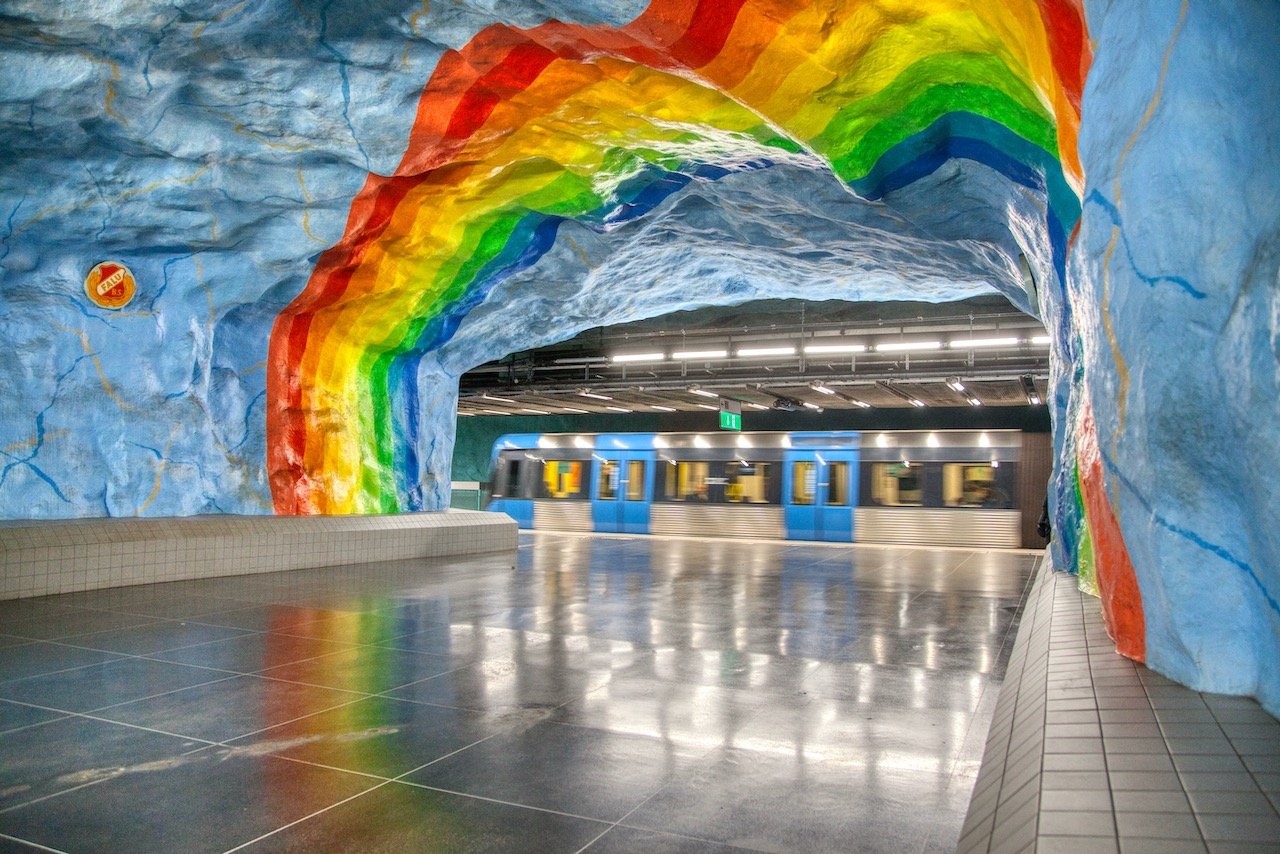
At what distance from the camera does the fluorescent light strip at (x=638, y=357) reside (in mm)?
14906

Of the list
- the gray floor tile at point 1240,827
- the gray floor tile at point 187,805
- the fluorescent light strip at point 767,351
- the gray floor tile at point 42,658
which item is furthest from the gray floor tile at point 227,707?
the fluorescent light strip at point 767,351

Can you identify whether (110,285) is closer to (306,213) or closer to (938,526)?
(306,213)

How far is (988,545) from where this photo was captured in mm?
15906

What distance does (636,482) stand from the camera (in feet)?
61.9

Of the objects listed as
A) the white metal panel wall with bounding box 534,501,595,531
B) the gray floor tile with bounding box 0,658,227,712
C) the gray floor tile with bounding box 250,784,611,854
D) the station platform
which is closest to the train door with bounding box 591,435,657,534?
the white metal panel wall with bounding box 534,501,595,531

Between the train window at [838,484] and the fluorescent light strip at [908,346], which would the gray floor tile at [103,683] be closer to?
the fluorescent light strip at [908,346]

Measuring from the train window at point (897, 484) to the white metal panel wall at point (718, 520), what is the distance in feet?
6.67

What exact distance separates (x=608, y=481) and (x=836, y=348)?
21.4 feet

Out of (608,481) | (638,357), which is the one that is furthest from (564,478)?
(638,357)

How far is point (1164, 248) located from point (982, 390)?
51.2 feet

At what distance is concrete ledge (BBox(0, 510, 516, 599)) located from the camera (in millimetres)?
7254

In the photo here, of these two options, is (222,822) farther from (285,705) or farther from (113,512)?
(113,512)

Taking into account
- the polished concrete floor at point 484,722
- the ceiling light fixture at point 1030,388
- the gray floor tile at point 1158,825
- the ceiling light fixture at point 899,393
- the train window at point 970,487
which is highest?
the ceiling light fixture at point 899,393

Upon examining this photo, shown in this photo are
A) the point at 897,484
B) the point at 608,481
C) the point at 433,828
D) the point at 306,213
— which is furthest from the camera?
the point at 608,481
